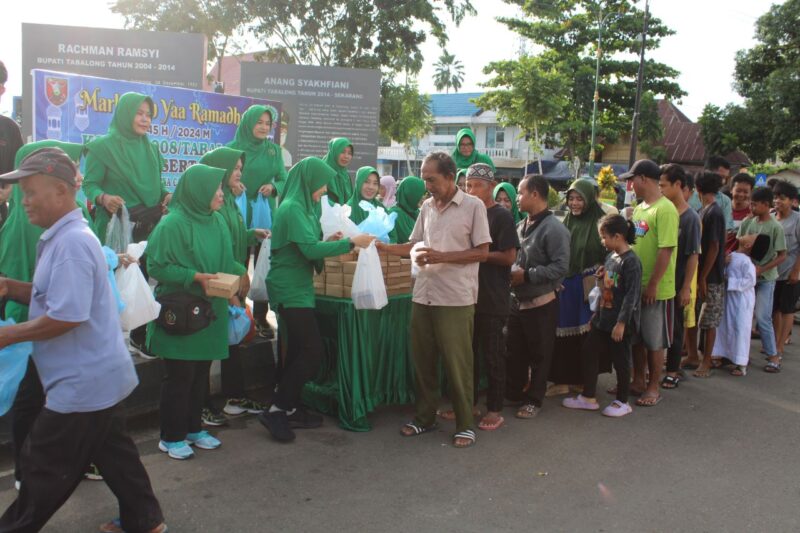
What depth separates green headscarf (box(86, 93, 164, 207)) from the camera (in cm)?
478

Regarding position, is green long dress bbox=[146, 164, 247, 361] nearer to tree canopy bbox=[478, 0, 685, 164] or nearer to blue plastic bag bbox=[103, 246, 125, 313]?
blue plastic bag bbox=[103, 246, 125, 313]

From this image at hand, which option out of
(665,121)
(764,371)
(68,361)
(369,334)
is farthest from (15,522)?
(665,121)

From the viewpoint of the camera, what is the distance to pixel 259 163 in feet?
19.5

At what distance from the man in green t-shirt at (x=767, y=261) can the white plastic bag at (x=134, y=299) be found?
560cm

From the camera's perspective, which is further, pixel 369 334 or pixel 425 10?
pixel 425 10

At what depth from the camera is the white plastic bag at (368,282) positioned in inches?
169

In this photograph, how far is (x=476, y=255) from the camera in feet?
13.7

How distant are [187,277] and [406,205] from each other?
2518mm

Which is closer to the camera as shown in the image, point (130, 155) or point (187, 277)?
point (187, 277)

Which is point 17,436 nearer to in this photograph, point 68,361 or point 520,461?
point 68,361

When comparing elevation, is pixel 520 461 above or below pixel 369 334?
below

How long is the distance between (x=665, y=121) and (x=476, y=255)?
1768 inches

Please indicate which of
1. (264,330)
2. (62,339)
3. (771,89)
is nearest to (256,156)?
(264,330)

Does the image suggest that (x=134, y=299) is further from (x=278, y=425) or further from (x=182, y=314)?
(x=278, y=425)
